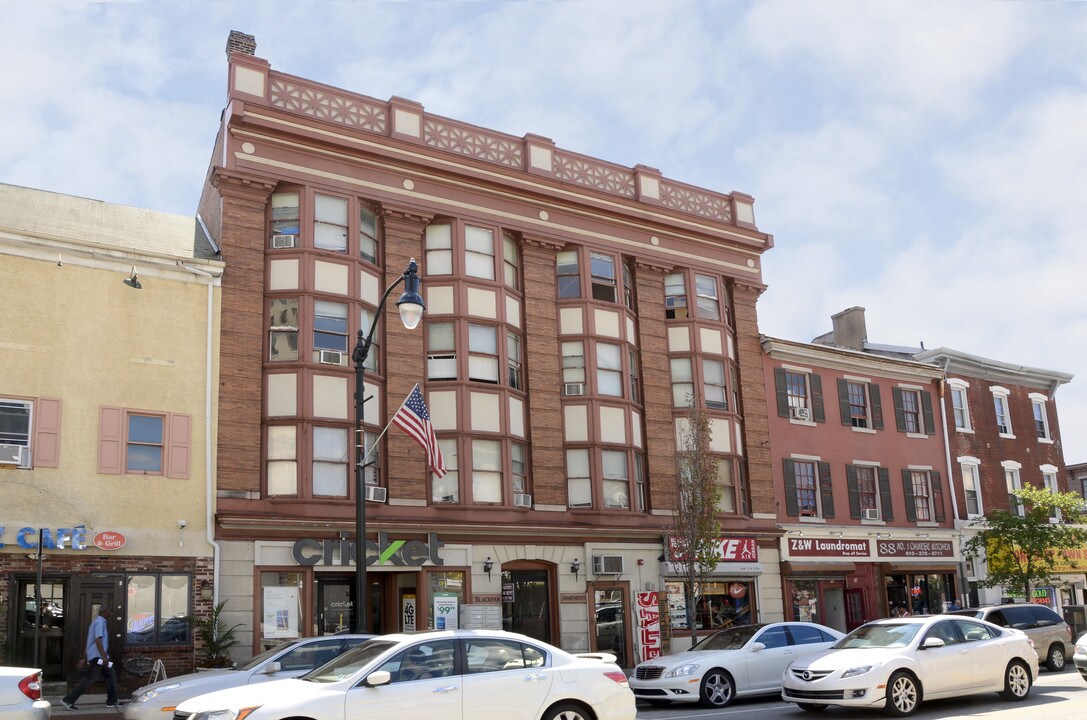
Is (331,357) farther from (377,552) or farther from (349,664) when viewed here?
(349,664)

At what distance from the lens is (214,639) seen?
70.1ft

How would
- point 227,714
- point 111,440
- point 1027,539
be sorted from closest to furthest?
point 227,714
point 111,440
point 1027,539

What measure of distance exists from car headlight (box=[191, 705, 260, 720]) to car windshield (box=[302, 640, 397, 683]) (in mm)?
1068

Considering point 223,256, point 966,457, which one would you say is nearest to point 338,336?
point 223,256

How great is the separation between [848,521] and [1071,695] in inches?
647

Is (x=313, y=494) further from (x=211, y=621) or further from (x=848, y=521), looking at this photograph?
(x=848, y=521)

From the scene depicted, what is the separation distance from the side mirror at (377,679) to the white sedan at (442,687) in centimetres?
1

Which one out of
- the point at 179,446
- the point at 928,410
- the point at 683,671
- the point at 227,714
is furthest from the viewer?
the point at 928,410

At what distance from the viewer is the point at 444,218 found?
27.5 m

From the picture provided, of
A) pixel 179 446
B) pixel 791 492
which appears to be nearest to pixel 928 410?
pixel 791 492

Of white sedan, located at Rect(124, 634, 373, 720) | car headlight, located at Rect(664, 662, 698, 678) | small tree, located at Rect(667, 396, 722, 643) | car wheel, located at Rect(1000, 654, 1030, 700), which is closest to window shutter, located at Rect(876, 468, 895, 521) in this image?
small tree, located at Rect(667, 396, 722, 643)

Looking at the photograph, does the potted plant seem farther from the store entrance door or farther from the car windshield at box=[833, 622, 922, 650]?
the car windshield at box=[833, 622, 922, 650]

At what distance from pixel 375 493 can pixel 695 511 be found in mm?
8253

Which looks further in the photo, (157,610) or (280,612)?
(280,612)
